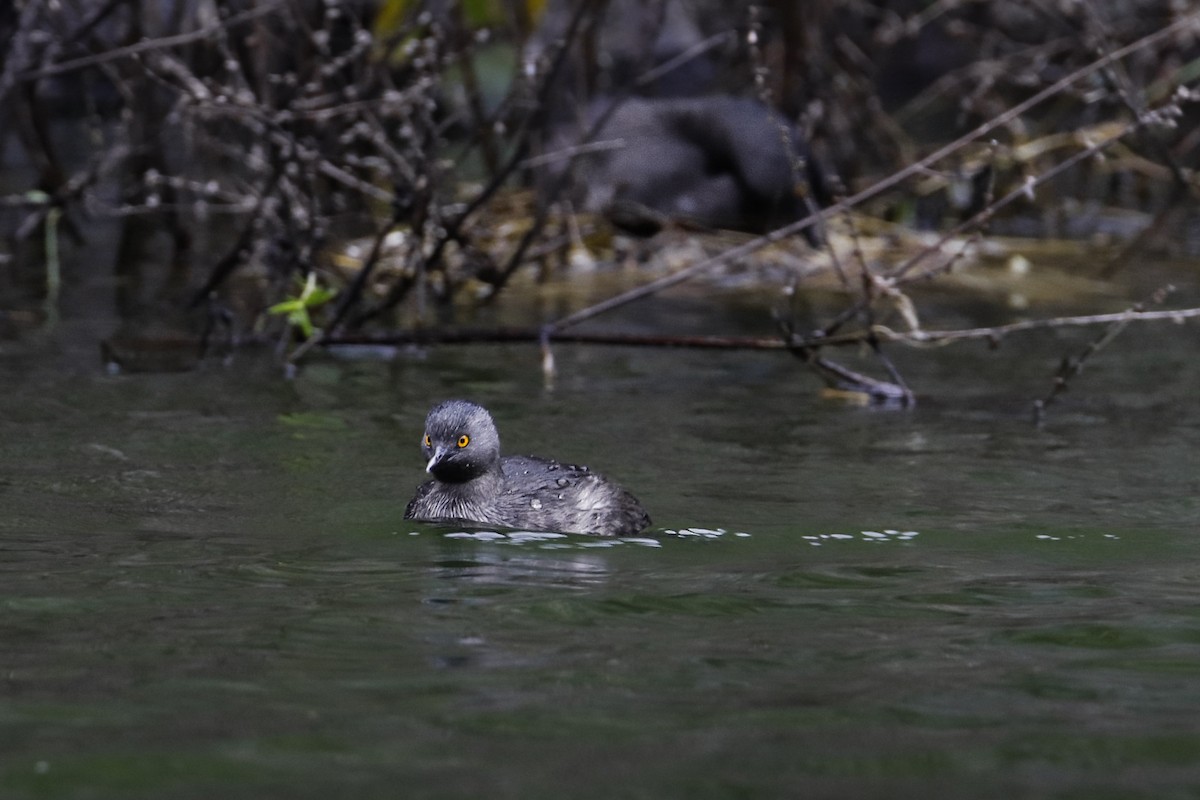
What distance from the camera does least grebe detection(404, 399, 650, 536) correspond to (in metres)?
6.04

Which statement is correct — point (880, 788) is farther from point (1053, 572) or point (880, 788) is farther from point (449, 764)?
point (1053, 572)

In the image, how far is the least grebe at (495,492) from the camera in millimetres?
6035

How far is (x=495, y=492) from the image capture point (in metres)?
6.20

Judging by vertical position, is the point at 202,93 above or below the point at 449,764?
above

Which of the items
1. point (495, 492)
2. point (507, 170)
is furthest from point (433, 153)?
point (495, 492)

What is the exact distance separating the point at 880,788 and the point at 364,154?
8809 millimetres

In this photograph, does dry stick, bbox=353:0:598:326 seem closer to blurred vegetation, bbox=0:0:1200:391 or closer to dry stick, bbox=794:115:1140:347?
blurred vegetation, bbox=0:0:1200:391

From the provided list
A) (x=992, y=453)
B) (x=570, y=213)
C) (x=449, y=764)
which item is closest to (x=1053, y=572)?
(x=992, y=453)

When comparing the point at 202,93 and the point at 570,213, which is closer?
the point at 202,93

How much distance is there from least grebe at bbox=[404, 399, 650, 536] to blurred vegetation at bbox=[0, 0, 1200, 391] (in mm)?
2010

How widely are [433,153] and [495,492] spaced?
3.41 metres

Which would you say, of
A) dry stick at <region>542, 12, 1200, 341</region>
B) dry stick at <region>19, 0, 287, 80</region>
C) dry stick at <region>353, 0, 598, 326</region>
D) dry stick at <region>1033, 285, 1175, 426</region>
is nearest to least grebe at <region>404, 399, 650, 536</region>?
dry stick at <region>542, 12, 1200, 341</region>

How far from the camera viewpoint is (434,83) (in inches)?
368

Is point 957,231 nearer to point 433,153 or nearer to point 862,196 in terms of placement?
point 862,196
